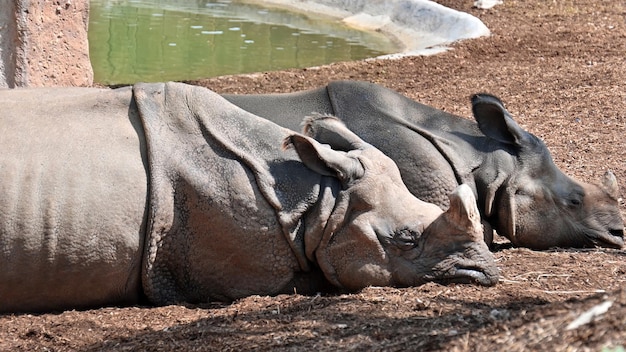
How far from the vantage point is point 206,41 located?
599 inches

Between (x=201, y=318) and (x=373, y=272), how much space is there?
2.81ft

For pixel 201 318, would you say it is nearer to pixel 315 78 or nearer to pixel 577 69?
pixel 315 78

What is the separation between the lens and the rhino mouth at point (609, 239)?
20.7 feet

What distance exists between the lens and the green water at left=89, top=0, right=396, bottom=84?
13.2 m

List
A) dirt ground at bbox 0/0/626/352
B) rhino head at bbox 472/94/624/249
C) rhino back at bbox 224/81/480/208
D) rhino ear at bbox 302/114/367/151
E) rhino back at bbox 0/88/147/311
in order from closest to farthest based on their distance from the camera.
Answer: dirt ground at bbox 0/0/626/352 < rhino back at bbox 0/88/147/311 < rhino ear at bbox 302/114/367/151 < rhino back at bbox 224/81/480/208 < rhino head at bbox 472/94/624/249

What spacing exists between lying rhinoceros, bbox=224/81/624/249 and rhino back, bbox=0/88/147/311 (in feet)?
3.69

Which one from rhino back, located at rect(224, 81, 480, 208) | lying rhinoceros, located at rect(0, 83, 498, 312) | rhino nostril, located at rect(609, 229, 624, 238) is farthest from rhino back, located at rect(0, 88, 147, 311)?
rhino nostril, located at rect(609, 229, 624, 238)

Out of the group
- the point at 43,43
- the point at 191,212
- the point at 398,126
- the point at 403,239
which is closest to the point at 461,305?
the point at 403,239

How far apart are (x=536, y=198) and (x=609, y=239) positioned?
1.56 feet

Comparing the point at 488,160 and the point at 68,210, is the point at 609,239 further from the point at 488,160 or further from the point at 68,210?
the point at 68,210

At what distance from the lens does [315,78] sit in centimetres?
1120

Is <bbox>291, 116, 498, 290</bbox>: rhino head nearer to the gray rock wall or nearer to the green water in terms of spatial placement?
the gray rock wall

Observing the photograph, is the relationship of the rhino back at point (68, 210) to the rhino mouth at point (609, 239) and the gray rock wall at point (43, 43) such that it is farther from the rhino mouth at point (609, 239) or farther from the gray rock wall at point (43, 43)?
the gray rock wall at point (43, 43)

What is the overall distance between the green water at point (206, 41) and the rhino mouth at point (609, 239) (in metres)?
6.81
